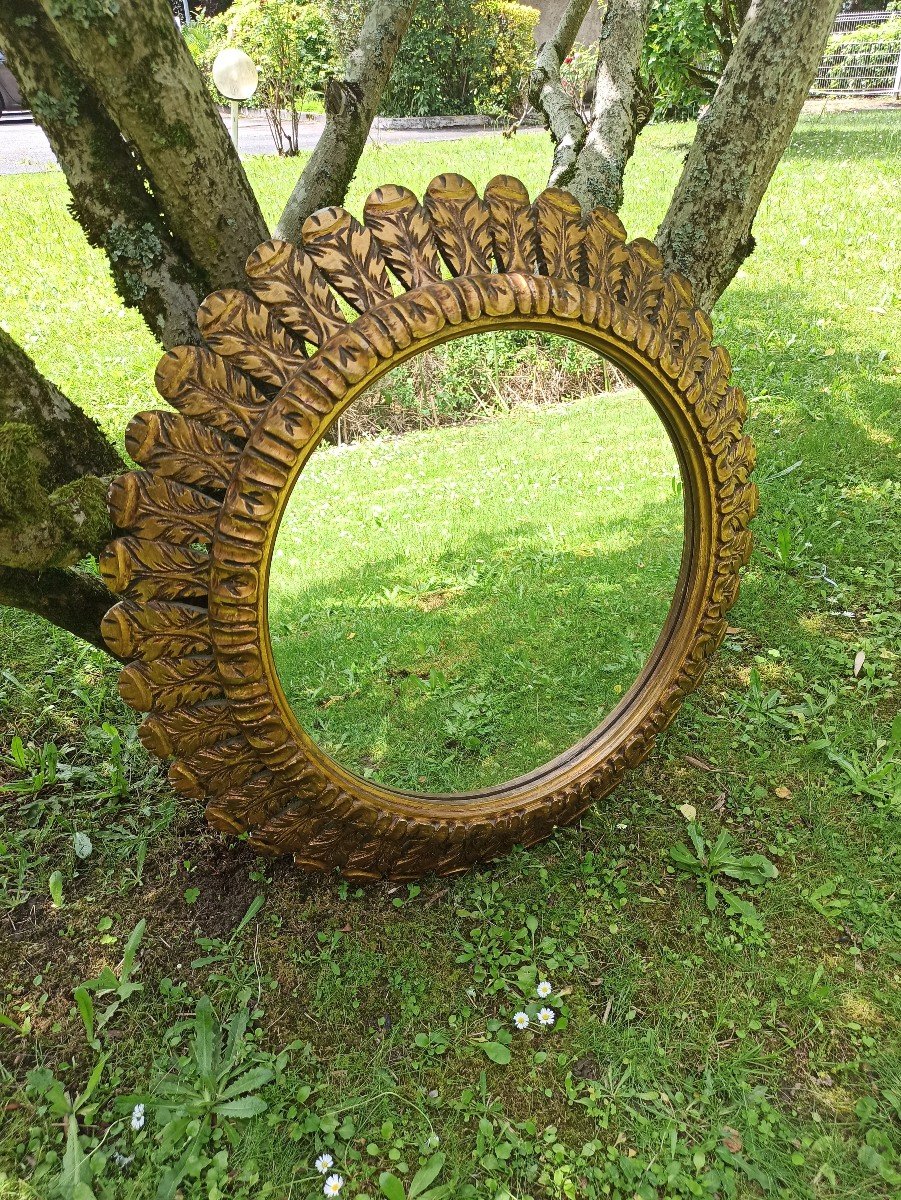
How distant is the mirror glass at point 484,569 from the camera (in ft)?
7.58

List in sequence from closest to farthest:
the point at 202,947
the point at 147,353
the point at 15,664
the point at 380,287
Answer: the point at 380,287 < the point at 202,947 < the point at 15,664 < the point at 147,353

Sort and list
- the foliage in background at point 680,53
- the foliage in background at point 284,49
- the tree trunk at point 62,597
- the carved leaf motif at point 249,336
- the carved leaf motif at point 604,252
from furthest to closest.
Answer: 1. the foliage in background at point 284,49
2. the foliage in background at point 680,53
3. the tree trunk at point 62,597
4. the carved leaf motif at point 604,252
5. the carved leaf motif at point 249,336

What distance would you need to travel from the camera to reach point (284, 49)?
12422 millimetres

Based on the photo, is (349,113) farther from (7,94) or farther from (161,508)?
(7,94)

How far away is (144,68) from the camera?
1.88 meters

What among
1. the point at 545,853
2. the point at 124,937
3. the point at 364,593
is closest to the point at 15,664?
the point at 124,937

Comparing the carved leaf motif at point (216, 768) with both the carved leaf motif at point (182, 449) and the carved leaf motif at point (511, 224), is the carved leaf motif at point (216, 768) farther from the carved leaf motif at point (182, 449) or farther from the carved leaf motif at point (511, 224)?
the carved leaf motif at point (511, 224)

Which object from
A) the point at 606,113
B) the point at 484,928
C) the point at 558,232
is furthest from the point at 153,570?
the point at 606,113

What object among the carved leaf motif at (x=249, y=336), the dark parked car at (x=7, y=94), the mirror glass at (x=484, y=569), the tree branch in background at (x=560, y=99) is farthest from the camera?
the dark parked car at (x=7, y=94)

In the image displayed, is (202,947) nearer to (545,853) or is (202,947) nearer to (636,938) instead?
(545,853)

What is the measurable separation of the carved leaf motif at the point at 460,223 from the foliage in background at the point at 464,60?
14222 mm

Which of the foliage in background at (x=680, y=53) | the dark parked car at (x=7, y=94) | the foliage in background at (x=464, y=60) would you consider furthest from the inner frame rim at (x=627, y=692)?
the dark parked car at (x=7, y=94)

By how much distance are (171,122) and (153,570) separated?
1.06 m

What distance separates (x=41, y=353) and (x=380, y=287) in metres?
4.84
